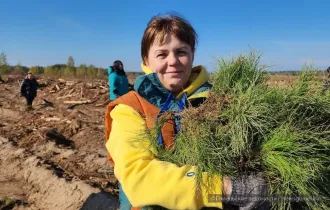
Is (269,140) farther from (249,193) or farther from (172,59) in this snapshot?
(172,59)

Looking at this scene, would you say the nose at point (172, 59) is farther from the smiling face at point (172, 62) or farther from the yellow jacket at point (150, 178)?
the yellow jacket at point (150, 178)

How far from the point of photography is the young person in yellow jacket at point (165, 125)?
150 cm

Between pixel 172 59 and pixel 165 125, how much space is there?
1.14 feet

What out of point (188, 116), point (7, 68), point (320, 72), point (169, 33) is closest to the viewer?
point (188, 116)

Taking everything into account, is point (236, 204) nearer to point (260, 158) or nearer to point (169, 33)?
point (260, 158)

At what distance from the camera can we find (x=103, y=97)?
1761 centimetres

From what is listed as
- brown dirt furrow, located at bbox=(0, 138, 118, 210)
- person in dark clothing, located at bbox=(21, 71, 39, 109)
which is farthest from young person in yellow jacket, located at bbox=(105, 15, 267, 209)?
person in dark clothing, located at bbox=(21, 71, 39, 109)

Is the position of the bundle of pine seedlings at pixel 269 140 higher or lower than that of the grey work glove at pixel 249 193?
higher

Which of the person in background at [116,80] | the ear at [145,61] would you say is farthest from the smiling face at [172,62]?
the person in background at [116,80]

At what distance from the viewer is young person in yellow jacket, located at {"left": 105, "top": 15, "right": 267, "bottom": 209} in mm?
1500

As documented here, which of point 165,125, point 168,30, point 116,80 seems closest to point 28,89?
point 116,80

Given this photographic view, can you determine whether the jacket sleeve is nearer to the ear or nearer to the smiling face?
the smiling face

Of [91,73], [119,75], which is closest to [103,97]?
[119,75]

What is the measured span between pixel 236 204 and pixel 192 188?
0.19 m
